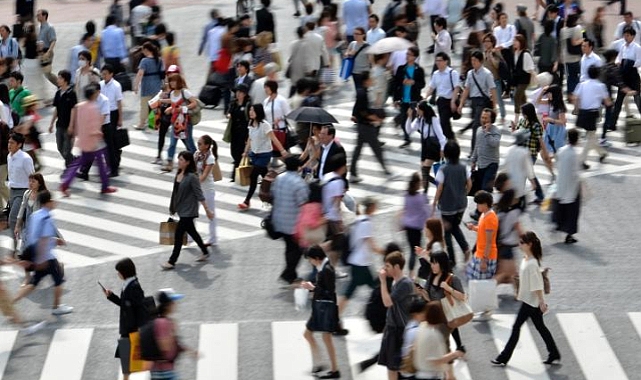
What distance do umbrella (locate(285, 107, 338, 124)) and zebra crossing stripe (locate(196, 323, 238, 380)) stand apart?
4276 millimetres

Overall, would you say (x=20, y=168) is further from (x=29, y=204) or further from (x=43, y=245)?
(x=43, y=245)

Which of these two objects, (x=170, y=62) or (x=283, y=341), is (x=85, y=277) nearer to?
(x=283, y=341)

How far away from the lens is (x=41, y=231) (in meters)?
17.3

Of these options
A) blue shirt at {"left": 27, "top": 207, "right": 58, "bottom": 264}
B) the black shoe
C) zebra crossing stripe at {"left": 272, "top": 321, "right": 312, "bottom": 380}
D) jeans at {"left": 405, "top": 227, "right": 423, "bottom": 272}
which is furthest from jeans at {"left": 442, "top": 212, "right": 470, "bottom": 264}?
blue shirt at {"left": 27, "top": 207, "right": 58, "bottom": 264}

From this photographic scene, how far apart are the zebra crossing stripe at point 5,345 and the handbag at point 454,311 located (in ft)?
15.7

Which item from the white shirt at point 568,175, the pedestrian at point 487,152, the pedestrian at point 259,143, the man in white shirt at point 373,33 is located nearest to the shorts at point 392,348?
the white shirt at point 568,175

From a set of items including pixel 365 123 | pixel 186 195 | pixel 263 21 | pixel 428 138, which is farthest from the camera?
pixel 263 21

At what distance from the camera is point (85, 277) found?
1912 centimetres

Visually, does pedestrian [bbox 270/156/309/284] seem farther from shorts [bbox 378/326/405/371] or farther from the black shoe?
shorts [bbox 378/326/405/371]

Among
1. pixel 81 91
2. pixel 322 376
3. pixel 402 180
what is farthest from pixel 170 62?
pixel 322 376

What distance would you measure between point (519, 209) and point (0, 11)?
23.0m

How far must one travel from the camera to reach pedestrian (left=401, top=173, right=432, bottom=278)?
18078 mm

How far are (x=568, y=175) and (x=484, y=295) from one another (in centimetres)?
312

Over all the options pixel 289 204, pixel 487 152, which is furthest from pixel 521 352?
pixel 487 152
